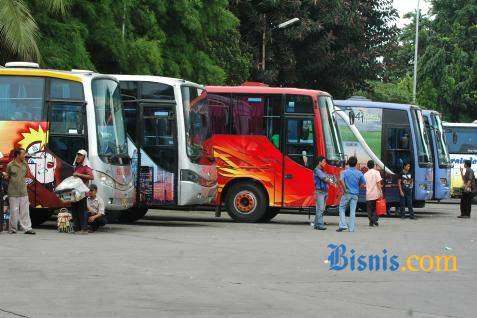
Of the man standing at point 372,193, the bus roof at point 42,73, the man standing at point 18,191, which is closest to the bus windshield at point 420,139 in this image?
the man standing at point 372,193

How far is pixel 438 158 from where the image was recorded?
3547 centimetres

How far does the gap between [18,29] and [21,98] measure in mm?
5329

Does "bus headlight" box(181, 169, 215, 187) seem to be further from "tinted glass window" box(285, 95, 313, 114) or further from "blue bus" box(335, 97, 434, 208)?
"blue bus" box(335, 97, 434, 208)

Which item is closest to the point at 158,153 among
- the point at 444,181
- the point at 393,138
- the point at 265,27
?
the point at 393,138

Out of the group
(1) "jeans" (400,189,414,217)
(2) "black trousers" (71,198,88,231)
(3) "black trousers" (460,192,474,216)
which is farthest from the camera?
(3) "black trousers" (460,192,474,216)

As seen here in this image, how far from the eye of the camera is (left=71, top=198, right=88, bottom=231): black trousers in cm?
2197

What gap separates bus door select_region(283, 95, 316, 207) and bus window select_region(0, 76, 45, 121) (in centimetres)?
698

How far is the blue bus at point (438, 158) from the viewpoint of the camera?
35.3 m

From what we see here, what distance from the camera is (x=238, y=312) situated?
1145 centimetres

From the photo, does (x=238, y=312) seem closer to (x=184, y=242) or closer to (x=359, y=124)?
(x=184, y=242)

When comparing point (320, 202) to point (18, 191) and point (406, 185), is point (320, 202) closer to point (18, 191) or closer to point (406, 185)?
point (18, 191)

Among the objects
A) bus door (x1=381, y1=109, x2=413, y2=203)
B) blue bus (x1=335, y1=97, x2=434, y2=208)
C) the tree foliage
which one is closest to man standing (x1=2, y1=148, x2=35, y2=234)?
blue bus (x1=335, y1=97, x2=434, y2=208)

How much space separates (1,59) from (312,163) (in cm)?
925

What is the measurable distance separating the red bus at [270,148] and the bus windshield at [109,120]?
13.2 feet
